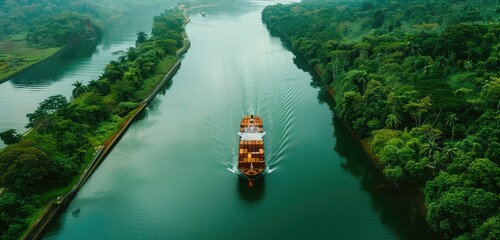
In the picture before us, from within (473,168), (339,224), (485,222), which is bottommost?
(339,224)

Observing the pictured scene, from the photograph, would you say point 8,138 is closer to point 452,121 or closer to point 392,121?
point 392,121

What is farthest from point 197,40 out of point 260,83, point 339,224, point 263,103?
point 339,224

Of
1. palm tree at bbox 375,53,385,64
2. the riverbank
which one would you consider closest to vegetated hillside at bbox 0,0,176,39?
the riverbank

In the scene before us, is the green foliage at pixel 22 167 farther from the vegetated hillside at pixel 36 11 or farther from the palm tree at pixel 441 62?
the vegetated hillside at pixel 36 11

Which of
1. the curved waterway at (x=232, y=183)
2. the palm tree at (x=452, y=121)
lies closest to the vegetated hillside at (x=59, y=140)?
the curved waterway at (x=232, y=183)

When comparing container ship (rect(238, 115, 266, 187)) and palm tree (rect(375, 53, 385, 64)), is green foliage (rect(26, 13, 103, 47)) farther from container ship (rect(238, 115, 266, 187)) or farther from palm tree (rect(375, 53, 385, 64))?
palm tree (rect(375, 53, 385, 64))

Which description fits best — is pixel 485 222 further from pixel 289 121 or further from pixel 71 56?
pixel 71 56

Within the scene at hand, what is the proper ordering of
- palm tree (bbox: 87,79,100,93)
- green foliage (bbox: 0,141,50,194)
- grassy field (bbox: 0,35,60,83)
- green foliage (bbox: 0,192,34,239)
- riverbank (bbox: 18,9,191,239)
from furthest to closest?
1. grassy field (bbox: 0,35,60,83)
2. palm tree (bbox: 87,79,100,93)
3. green foliage (bbox: 0,141,50,194)
4. riverbank (bbox: 18,9,191,239)
5. green foliage (bbox: 0,192,34,239)
